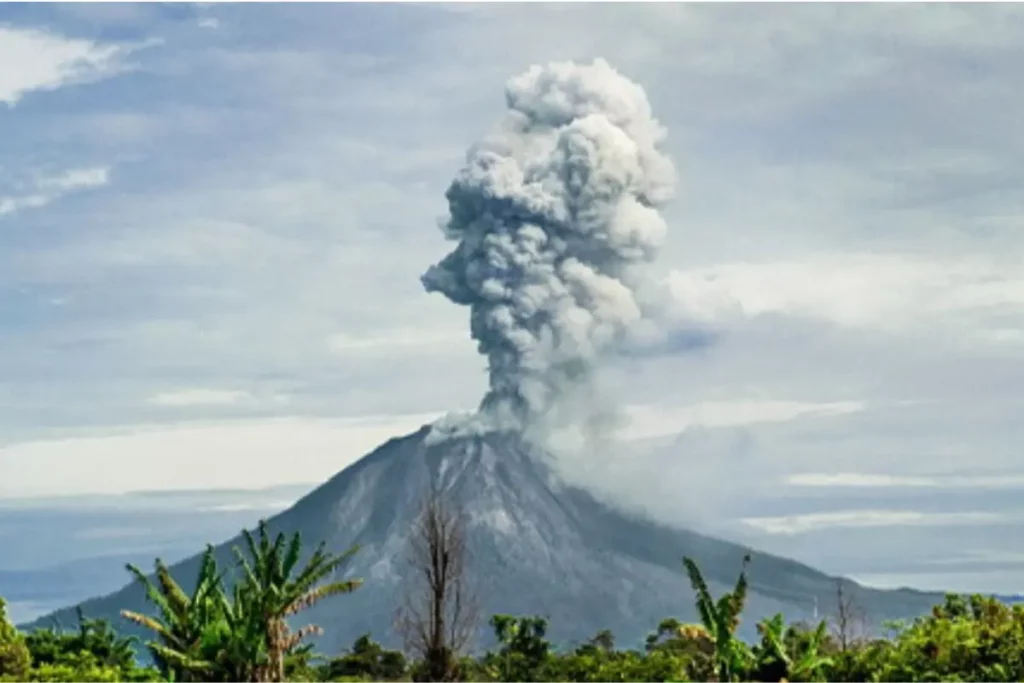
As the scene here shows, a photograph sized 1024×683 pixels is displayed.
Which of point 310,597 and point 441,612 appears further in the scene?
point 441,612

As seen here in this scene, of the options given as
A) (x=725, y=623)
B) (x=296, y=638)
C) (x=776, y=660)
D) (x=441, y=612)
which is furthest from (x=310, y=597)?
(x=776, y=660)

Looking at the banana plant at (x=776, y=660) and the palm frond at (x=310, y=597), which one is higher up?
the palm frond at (x=310, y=597)

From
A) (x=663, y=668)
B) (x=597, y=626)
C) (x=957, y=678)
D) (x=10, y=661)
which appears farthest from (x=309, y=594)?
(x=597, y=626)

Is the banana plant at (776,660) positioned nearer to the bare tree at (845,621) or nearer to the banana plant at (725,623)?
the banana plant at (725,623)

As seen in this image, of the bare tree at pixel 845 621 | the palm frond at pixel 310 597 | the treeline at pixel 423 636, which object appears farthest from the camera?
the bare tree at pixel 845 621

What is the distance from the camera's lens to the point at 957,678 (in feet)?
83.7

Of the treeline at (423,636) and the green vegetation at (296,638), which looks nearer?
the green vegetation at (296,638)

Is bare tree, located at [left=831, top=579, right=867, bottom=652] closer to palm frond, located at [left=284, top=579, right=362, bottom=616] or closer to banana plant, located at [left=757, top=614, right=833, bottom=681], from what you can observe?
banana plant, located at [left=757, top=614, right=833, bottom=681]

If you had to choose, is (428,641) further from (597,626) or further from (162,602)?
(597,626)

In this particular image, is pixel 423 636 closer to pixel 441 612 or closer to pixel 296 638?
pixel 441 612

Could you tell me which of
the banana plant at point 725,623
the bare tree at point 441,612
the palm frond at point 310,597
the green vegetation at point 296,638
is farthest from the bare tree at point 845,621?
the palm frond at point 310,597

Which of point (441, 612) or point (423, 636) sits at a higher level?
point (441, 612)

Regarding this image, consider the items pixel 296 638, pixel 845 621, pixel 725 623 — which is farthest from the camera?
pixel 845 621

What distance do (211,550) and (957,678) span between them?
1230cm
